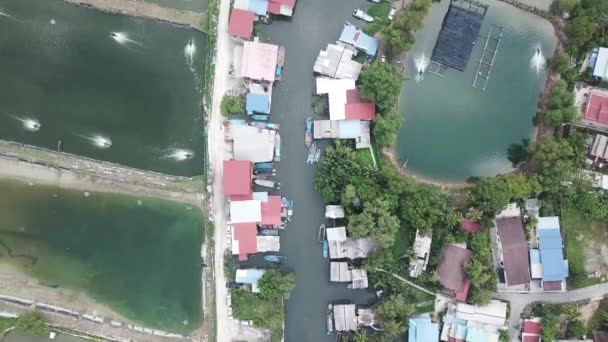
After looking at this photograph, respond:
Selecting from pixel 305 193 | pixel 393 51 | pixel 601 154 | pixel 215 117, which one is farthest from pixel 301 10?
pixel 601 154

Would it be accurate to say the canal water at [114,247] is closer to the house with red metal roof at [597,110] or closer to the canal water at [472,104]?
the canal water at [472,104]

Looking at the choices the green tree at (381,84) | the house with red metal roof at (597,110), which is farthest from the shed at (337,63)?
the house with red metal roof at (597,110)

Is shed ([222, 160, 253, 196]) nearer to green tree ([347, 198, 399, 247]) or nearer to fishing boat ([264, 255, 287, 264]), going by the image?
fishing boat ([264, 255, 287, 264])

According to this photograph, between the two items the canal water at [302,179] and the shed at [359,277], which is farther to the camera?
the canal water at [302,179]

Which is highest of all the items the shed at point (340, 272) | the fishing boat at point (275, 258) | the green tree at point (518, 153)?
the green tree at point (518, 153)

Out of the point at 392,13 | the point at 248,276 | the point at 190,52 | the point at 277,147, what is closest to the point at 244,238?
the point at 248,276

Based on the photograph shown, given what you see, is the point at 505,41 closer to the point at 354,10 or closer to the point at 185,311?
the point at 354,10

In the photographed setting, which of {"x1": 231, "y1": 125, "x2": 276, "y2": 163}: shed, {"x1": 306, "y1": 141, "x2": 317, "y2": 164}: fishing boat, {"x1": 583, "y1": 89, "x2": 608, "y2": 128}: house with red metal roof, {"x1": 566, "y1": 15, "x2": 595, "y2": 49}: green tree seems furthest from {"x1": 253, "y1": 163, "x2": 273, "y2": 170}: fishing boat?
{"x1": 566, "y1": 15, "x2": 595, "y2": 49}: green tree

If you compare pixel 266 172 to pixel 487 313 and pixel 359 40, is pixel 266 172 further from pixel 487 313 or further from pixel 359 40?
pixel 487 313
